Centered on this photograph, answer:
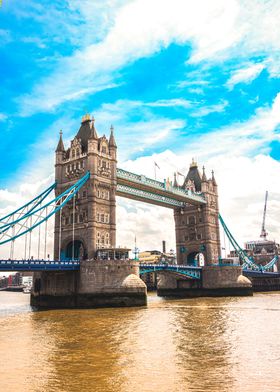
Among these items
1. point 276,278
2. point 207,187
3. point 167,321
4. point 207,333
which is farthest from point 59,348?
point 276,278

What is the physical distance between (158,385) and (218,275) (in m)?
55.9

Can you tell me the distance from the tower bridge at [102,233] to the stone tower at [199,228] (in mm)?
207

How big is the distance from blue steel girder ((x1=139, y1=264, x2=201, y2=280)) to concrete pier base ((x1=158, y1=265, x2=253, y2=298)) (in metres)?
1.88

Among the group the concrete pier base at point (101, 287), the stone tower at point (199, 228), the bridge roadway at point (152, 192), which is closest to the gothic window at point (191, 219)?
the stone tower at point (199, 228)

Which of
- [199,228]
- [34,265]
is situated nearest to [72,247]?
[34,265]

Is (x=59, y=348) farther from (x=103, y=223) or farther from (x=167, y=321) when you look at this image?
(x=103, y=223)

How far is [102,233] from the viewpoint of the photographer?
53.3 metres

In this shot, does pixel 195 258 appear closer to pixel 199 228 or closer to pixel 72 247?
pixel 199 228

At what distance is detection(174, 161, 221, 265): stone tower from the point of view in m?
79.4

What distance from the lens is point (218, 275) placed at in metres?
66.3

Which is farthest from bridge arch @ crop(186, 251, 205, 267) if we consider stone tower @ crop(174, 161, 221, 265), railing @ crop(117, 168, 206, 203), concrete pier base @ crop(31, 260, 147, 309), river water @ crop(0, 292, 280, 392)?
river water @ crop(0, 292, 280, 392)

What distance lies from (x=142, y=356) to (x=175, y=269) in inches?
1786

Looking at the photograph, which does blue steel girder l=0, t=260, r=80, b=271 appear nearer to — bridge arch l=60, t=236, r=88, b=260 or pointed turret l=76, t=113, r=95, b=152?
bridge arch l=60, t=236, r=88, b=260

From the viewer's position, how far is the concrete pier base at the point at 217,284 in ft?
213
